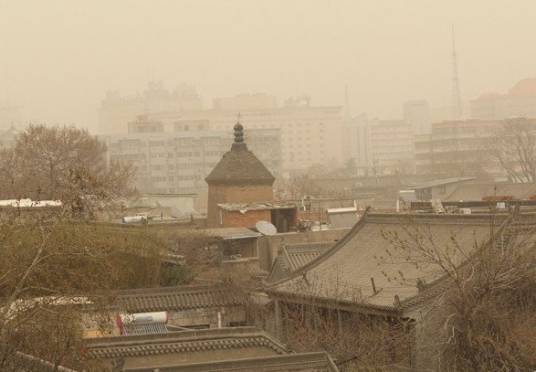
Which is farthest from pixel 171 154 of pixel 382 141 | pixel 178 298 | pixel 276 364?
pixel 276 364

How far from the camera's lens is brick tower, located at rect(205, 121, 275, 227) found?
36188 millimetres

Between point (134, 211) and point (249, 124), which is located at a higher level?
point (249, 124)

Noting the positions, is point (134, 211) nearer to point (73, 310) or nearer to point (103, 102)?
point (73, 310)

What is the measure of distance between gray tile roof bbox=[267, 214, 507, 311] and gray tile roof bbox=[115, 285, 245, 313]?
3.03 ft

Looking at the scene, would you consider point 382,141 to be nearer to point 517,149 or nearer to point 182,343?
point 517,149

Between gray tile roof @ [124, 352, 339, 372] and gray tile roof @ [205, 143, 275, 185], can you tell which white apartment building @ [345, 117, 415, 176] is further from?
gray tile roof @ [124, 352, 339, 372]

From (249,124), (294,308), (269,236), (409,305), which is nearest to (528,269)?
(409,305)

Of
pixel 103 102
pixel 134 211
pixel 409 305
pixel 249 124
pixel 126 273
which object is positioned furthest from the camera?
pixel 103 102

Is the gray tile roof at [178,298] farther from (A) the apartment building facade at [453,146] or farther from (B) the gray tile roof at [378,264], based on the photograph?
(A) the apartment building facade at [453,146]

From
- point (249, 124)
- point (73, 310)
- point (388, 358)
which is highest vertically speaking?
point (249, 124)

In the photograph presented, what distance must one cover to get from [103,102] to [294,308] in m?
161

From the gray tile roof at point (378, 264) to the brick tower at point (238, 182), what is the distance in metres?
13.6

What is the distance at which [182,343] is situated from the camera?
572 inches

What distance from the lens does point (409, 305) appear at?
57.4 feet
